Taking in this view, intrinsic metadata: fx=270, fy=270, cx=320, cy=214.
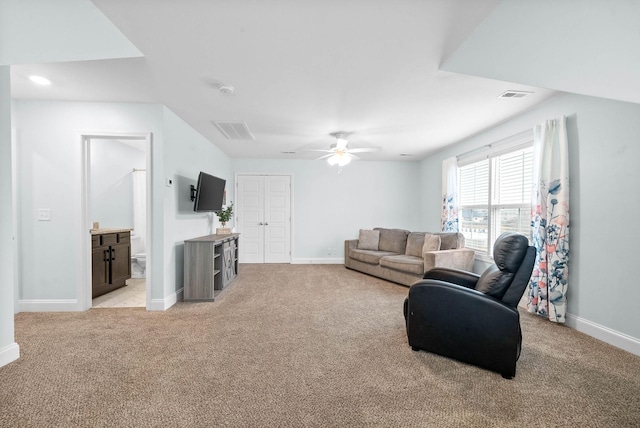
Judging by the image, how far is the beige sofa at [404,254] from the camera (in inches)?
167

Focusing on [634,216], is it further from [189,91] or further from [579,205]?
[189,91]

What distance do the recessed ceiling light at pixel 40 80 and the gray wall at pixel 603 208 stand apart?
5338 mm

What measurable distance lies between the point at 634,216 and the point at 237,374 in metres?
3.54

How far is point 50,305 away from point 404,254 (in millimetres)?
5289

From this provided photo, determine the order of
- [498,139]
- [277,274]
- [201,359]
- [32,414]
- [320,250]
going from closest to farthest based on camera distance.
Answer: [32,414]
[201,359]
[498,139]
[277,274]
[320,250]

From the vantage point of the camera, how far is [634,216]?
234 centimetres

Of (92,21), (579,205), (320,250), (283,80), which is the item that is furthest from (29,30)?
(320,250)

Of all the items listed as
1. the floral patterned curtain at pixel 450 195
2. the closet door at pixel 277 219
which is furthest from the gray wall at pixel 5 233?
the floral patterned curtain at pixel 450 195

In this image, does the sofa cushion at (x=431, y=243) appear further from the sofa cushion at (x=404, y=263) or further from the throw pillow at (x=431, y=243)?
the sofa cushion at (x=404, y=263)

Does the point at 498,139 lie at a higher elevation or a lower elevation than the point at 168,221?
higher

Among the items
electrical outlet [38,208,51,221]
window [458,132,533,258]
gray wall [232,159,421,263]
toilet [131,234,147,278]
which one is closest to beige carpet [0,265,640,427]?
electrical outlet [38,208,51,221]

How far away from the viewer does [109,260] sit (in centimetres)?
393

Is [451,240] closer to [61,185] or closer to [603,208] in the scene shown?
[603,208]

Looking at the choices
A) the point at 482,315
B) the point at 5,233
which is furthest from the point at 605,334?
the point at 5,233
